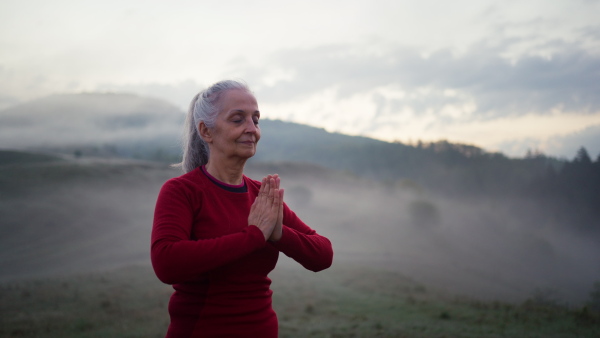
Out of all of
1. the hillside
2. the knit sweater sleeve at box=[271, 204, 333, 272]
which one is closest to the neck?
the knit sweater sleeve at box=[271, 204, 333, 272]

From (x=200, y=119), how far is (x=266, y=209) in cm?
64

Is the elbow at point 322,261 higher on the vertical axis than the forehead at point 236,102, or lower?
lower

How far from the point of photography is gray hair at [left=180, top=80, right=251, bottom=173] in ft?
7.72

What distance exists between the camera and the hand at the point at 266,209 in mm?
2100

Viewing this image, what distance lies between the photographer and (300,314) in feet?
45.2

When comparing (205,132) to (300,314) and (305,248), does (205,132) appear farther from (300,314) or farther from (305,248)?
(300,314)

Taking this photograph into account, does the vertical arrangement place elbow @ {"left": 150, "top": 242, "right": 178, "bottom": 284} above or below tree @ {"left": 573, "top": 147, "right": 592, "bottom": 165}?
below

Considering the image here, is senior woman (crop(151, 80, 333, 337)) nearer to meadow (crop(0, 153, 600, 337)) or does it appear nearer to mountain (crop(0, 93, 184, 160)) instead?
meadow (crop(0, 153, 600, 337))

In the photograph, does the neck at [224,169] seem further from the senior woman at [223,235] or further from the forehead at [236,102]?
the forehead at [236,102]

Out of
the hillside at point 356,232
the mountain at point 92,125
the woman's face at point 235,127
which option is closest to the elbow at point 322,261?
the woman's face at point 235,127

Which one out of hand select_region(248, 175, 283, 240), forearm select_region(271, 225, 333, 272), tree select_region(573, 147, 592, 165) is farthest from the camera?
tree select_region(573, 147, 592, 165)

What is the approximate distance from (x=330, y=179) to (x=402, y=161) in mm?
20187

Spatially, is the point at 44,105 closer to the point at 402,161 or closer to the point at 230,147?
the point at 402,161

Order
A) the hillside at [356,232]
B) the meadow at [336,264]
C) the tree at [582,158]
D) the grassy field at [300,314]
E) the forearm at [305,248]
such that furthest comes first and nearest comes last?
the tree at [582,158] < the hillside at [356,232] < the meadow at [336,264] < the grassy field at [300,314] < the forearm at [305,248]
